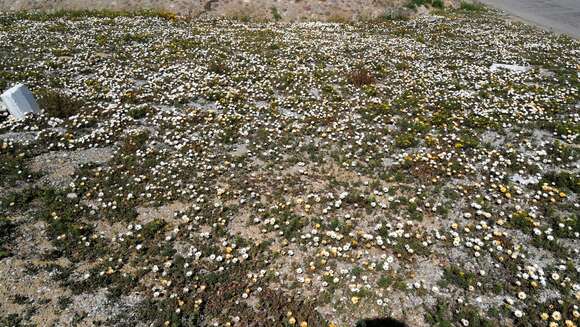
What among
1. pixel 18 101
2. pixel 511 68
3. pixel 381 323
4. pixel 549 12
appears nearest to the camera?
pixel 381 323

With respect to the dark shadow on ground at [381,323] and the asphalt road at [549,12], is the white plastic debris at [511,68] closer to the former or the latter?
the asphalt road at [549,12]

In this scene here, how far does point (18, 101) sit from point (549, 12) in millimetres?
41522

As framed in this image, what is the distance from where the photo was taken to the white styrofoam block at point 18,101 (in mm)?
14398

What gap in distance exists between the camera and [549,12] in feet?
116

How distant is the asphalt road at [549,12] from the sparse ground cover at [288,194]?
12.6 meters

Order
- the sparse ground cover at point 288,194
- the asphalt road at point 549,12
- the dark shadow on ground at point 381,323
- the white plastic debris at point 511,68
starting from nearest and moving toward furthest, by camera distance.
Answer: the dark shadow on ground at point 381,323 < the sparse ground cover at point 288,194 < the white plastic debris at point 511,68 < the asphalt road at point 549,12

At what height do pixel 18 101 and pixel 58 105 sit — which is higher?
pixel 18 101

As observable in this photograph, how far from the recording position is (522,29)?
29.7 m

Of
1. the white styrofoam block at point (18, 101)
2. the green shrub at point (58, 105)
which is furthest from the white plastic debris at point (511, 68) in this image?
the white styrofoam block at point (18, 101)

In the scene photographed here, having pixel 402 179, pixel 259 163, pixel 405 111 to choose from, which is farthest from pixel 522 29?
pixel 259 163

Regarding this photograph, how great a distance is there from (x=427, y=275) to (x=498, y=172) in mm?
5123

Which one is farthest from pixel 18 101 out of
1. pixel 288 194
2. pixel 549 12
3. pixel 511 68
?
pixel 549 12

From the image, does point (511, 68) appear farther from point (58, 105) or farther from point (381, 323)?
point (58, 105)

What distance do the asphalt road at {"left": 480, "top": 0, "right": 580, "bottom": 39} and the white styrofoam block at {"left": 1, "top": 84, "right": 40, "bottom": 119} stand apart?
33.9 m
